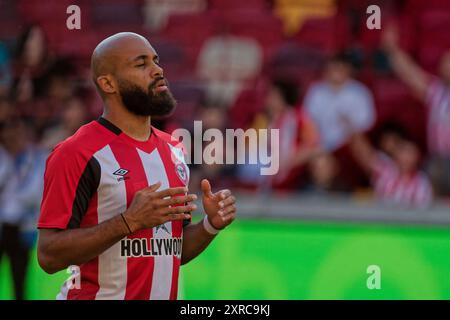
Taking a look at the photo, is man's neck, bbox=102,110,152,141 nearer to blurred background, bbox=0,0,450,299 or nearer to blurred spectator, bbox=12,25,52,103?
blurred background, bbox=0,0,450,299

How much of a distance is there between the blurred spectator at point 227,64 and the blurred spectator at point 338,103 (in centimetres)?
79

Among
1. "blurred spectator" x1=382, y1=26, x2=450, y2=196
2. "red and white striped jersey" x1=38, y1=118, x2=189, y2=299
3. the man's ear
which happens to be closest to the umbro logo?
"red and white striped jersey" x1=38, y1=118, x2=189, y2=299

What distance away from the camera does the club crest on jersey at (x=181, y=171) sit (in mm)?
4039

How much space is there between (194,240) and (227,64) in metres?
5.00

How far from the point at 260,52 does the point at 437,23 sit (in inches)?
65.3

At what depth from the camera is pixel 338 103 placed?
7.98m

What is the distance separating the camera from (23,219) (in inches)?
286

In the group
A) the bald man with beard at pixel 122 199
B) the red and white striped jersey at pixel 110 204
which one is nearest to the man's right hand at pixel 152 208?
the bald man with beard at pixel 122 199

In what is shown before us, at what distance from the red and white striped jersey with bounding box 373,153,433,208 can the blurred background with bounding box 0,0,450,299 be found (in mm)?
12

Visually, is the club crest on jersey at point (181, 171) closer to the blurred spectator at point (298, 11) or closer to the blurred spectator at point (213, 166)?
the blurred spectator at point (213, 166)

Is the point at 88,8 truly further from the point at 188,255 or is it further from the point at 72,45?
the point at 188,255

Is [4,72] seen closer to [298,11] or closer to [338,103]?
[338,103]

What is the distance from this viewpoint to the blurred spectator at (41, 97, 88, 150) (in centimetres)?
774
